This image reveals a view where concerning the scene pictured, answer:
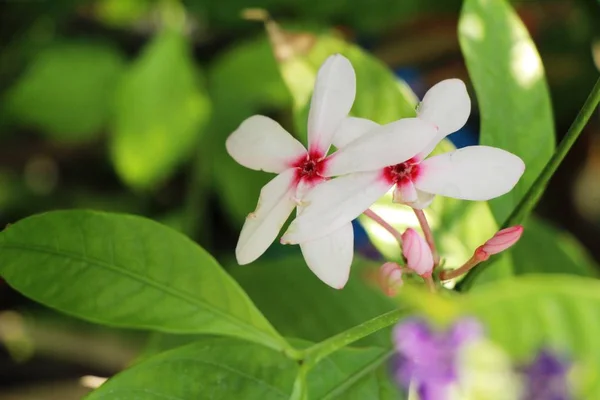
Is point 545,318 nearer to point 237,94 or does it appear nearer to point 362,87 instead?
point 362,87

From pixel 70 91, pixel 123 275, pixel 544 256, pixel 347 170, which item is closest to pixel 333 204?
pixel 347 170

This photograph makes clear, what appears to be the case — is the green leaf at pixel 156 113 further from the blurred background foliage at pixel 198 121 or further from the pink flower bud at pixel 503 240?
the pink flower bud at pixel 503 240

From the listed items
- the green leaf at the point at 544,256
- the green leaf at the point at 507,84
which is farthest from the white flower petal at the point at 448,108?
the green leaf at the point at 544,256

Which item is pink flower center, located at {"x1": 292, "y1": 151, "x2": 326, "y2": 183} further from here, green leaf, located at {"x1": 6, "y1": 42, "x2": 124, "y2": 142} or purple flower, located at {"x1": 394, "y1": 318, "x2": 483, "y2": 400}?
green leaf, located at {"x1": 6, "y1": 42, "x2": 124, "y2": 142}

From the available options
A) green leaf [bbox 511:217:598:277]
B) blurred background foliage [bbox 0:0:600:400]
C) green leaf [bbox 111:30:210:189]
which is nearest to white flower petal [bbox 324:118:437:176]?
blurred background foliage [bbox 0:0:600:400]

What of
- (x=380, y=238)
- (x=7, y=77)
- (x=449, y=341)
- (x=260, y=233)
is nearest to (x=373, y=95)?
(x=380, y=238)

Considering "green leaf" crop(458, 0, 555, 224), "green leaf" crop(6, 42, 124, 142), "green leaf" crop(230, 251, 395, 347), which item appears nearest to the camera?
"green leaf" crop(458, 0, 555, 224)

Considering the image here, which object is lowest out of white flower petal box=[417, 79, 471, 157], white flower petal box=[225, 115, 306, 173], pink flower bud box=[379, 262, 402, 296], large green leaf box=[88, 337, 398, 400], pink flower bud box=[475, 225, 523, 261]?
large green leaf box=[88, 337, 398, 400]

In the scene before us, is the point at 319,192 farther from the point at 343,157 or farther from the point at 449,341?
the point at 449,341
